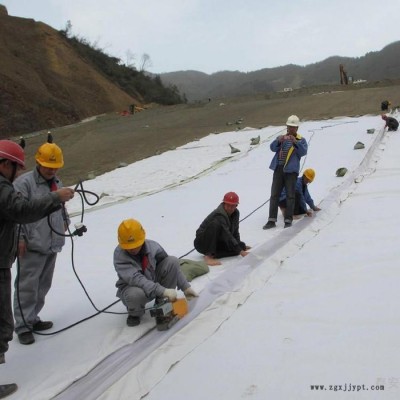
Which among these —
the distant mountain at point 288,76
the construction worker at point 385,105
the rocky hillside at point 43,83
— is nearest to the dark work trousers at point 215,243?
the construction worker at point 385,105

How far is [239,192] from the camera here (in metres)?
6.73

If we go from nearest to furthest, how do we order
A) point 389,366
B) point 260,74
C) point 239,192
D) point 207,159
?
point 389,366, point 239,192, point 207,159, point 260,74

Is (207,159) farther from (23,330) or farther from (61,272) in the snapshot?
(23,330)

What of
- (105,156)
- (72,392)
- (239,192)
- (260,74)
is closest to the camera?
(72,392)

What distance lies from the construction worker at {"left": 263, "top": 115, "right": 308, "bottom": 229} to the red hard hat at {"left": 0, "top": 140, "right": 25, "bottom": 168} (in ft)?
9.76

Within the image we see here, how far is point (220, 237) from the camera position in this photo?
3.92 meters

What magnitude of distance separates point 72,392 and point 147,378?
34cm

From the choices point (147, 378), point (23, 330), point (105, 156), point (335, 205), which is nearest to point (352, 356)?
point (147, 378)

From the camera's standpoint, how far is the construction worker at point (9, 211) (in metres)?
2.04

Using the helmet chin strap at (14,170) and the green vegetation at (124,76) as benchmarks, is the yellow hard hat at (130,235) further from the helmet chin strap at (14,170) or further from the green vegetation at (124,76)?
the green vegetation at (124,76)

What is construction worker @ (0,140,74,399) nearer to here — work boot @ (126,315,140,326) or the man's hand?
the man's hand

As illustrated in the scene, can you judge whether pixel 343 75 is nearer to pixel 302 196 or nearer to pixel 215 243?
pixel 302 196

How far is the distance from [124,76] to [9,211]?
37634mm

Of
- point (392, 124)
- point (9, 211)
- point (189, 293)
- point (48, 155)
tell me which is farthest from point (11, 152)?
point (392, 124)
